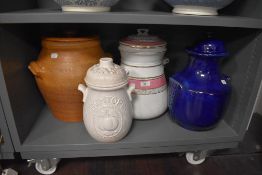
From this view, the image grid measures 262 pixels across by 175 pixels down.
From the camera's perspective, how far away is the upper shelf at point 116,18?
46 cm

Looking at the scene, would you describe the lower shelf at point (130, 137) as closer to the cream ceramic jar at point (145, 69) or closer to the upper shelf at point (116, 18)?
the cream ceramic jar at point (145, 69)

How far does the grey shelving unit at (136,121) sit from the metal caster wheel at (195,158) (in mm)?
57

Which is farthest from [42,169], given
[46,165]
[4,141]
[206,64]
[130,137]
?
[206,64]

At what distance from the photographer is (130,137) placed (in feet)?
2.04

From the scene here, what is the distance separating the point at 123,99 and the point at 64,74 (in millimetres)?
173

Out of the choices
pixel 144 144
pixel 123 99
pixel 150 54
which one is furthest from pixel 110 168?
pixel 150 54

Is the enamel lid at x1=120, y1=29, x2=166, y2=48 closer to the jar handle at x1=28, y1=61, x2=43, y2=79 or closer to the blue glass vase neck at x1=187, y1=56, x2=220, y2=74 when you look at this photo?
the blue glass vase neck at x1=187, y1=56, x2=220, y2=74

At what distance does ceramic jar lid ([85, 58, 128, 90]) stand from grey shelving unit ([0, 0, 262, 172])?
4.3 inches

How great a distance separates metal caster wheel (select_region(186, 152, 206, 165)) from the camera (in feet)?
2.29

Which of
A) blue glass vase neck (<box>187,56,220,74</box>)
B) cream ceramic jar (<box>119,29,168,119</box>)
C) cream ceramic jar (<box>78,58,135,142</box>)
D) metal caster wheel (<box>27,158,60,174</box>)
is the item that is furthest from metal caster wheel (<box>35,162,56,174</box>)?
blue glass vase neck (<box>187,56,220,74</box>)

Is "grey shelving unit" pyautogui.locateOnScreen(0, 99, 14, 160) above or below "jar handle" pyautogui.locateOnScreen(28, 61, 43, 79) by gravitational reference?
below

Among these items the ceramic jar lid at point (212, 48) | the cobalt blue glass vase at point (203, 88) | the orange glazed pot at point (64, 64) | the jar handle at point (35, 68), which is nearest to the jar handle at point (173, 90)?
the cobalt blue glass vase at point (203, 88)

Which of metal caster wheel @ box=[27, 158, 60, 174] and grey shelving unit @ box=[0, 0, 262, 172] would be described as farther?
metal caster wheel @ box=[27, 158, 60, 174]

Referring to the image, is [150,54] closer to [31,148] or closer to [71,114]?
[71,114]
